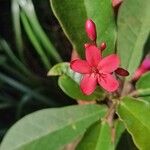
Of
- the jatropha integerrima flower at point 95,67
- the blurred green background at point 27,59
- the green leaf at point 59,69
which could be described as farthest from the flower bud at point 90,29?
the blurred green background at point 27,59

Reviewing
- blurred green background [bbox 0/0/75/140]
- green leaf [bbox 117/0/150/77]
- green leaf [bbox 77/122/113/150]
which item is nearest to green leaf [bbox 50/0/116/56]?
green leaf [bbox 117/0/150/77]

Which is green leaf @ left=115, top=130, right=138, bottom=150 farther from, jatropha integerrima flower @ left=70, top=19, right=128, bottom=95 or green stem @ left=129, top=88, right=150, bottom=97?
jatropha integerrima flower @ left=70, top=19, right=128, bottom=95

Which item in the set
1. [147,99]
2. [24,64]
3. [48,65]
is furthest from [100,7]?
[24,64]

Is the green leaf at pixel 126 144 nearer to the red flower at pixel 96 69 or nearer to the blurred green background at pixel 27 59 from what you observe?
the red flower at pixel 96 69

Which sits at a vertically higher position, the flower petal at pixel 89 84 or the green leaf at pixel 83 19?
the green leaf at pixel 83 19

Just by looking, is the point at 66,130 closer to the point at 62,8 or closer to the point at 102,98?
the point at 102,98

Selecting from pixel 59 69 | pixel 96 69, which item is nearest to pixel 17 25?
pixel 59 69
